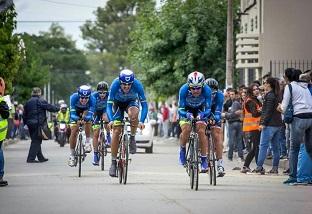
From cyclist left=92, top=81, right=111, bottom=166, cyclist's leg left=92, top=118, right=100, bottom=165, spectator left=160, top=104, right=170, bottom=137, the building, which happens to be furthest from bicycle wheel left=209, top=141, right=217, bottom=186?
spectator left=160, top=104, right=170, bottom=137

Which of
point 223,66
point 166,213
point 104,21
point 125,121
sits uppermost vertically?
point 104,21

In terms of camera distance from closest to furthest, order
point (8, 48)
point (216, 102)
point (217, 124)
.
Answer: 1. point (217, 124)
2. point (216, 102)
3. point (8, 48)

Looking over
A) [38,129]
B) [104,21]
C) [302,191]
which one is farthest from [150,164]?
[104,21]

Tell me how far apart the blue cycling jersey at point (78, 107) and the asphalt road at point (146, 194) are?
4.00 feet

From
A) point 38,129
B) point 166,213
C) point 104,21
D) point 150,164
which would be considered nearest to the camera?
point 166,213

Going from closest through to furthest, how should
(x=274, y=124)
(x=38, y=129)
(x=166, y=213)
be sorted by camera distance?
(x=166, y=213), (x=274, y=124), (x=38, y=129)

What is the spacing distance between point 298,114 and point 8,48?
23.5 meters

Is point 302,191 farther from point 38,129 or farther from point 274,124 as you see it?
point 38,129

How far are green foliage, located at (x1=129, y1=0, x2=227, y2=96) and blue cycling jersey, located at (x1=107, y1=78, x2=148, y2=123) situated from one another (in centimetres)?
2826

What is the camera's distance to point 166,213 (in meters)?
12.8

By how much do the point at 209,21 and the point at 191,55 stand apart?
5.77 feet

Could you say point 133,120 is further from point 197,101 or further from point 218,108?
point 218,108

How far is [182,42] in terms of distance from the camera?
1882 inches

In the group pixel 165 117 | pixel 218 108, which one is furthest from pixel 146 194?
pixel 165 117
